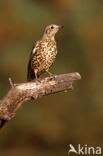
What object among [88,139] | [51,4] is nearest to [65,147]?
[88,139]

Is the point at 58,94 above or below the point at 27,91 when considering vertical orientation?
below

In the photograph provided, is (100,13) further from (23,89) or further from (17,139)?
(23,89)

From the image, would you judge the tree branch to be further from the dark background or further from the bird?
the dark background

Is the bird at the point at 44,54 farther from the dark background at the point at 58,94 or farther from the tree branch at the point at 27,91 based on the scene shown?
the dark background at the point at 58,94

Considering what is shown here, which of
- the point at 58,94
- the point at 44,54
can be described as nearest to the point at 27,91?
the point at 44,54

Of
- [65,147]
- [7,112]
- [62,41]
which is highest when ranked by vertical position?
[7,112]

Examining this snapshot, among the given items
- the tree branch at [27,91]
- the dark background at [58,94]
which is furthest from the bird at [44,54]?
the dark background at [58,94]

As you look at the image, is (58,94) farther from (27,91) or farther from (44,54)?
(27,91)

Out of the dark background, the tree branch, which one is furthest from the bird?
the dark background
